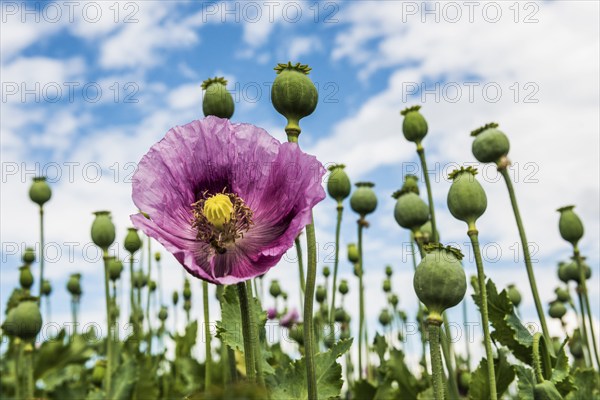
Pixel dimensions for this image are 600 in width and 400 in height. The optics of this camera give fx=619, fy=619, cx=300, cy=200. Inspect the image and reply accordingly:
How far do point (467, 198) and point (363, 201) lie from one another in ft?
4.62

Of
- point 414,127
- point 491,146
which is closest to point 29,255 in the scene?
point 414,127

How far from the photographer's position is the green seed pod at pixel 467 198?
2.21m

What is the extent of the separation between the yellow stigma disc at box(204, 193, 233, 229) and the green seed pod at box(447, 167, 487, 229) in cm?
89

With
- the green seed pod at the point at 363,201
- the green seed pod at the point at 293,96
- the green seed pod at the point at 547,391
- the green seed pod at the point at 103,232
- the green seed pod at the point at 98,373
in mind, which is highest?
the green seed pod at the point at 293,96

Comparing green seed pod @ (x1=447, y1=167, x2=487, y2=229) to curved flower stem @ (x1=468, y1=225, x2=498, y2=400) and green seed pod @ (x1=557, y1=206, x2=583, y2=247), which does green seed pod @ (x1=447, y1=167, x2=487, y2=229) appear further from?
green seed pod @ (x1=557, y1=206, x2=583, y2=247)

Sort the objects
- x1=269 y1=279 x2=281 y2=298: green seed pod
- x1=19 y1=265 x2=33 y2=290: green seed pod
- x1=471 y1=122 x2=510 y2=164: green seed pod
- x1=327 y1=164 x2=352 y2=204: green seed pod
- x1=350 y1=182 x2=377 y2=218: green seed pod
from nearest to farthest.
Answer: x1=471 y1=122 x2=510 y2=164: green seed pod, x1=327 y1=164 x2=352 y2=204: green seed pod, x1=350 y1=182 x2=377 y2=218: green seed pod, x1=19 y1=265 x2=33 y2=290: green seed pod, x1=269 y1=279 x2=281 y2=298: green seed pod

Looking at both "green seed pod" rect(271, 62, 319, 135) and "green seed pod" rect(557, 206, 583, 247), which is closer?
"green seed pod" rect(271, 62, 319, 135)

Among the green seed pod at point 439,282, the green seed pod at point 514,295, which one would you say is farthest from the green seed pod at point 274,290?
the green seed pod at point 439,282

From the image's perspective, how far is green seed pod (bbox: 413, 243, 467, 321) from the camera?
1.74 metres

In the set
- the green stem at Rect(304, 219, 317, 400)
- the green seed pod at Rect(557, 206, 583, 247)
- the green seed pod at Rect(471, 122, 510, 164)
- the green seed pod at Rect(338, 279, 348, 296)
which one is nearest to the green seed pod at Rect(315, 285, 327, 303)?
the green seed pod at Rect(338, 279, 348, 296)

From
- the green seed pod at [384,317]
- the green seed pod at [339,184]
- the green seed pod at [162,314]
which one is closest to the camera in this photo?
the green seed pod at [339,184]

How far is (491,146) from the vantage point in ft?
A: 9.34

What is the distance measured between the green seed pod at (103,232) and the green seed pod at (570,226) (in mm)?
2516

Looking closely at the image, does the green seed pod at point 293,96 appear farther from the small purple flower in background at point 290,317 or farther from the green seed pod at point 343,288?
the small purple flower in background at point 290,317
